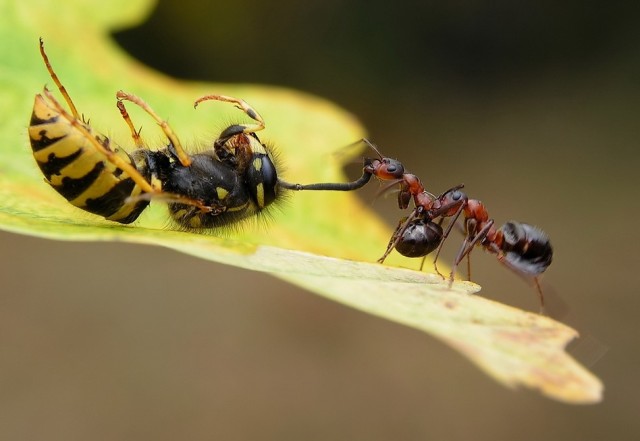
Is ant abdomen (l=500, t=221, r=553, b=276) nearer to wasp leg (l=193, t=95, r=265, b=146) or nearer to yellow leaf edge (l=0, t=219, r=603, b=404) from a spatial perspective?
wasp leg (l=193, t=95, r=265, b=146)

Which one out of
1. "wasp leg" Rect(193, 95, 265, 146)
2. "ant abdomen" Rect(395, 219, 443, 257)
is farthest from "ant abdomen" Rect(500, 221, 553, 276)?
"wasp leg" Rect(193, 95, 265, 146)

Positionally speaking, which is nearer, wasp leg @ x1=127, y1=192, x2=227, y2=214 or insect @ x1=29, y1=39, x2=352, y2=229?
insect @ x1=29, y1=39, x2=352, y2=229

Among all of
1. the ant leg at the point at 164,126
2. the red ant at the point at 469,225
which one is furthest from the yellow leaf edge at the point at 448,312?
the red ant at the point at 469,225

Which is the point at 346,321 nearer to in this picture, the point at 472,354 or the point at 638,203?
the point at 638,203

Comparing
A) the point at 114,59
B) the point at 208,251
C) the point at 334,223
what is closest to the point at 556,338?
the point at 208,251

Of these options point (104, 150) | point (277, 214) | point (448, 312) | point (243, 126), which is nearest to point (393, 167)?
point (277, 214)

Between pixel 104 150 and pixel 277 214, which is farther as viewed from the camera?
pixel 277 214

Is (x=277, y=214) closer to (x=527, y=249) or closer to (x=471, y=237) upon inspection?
(x=471, y=237)
